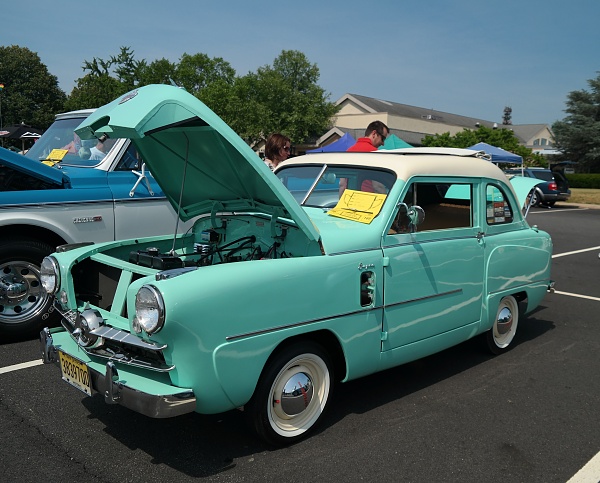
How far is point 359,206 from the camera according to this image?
3.77 meters

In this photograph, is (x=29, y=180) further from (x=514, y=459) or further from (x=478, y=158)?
(x=514, y=459)

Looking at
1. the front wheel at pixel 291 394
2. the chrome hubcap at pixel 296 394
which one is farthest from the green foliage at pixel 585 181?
the chrome hubcap at pixel 296 394

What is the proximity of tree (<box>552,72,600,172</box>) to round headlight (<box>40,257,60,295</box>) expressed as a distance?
153 ft

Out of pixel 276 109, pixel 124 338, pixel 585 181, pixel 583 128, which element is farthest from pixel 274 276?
pixel 276 109

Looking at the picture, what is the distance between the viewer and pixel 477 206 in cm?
439

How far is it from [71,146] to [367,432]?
188 inches

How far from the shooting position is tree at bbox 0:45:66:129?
55750 millimetres

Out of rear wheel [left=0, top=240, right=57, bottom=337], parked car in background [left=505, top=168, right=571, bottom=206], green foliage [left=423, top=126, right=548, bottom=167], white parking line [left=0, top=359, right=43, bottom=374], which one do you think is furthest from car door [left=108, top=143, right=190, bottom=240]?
green foliage [left=423, top=126, right=548, bottom=167]

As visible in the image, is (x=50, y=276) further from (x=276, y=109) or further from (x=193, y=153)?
(x=276, y=109)

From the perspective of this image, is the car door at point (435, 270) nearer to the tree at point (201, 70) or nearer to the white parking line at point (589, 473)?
the white parking line at point (589, 473)

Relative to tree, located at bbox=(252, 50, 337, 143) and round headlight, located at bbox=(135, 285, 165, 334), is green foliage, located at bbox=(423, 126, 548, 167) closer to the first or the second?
tree, located at bbox=(252, 50, 337, 143)

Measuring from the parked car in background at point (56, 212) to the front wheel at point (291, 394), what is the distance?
2345mm

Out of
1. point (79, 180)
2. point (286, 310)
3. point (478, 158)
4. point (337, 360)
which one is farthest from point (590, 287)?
point (79, 180)

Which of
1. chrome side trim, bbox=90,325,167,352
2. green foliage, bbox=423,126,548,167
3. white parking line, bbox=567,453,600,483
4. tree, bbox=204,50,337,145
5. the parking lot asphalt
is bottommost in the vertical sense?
white parking line, bbox=567,453,600,483
